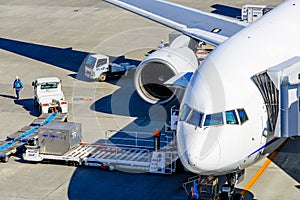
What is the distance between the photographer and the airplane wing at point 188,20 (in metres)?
33.2

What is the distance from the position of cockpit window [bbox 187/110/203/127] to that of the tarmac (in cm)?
479

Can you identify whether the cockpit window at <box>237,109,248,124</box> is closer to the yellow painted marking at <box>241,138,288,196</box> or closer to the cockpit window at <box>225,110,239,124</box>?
the cockpit window at <box>225,110,239,124</box>

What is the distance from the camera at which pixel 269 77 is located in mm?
21703

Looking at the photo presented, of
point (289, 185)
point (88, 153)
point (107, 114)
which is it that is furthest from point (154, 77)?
point (289, 185)

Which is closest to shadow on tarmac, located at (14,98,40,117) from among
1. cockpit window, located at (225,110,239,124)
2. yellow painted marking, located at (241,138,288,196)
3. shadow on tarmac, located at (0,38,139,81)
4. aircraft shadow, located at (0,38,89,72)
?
shadow on tarmac, located at (0,38,139,81)

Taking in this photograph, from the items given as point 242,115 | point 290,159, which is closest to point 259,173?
point 290,159

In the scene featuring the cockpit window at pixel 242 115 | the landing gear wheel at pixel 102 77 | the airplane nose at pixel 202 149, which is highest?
the landing gear wheel at pixel 102 77

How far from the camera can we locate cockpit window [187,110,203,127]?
2089 cm

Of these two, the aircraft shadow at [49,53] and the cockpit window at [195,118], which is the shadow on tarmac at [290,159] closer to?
the cockpit window at [195,118]

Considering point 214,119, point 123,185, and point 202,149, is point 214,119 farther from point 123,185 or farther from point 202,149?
point 123,185

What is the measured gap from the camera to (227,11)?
51875mm

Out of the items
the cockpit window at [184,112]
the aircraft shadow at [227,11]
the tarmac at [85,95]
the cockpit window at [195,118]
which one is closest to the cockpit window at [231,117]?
the cockpit window at [195,118]

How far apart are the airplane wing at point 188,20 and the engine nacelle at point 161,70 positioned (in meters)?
1.39

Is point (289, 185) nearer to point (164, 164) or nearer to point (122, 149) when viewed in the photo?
point (164, 164)
